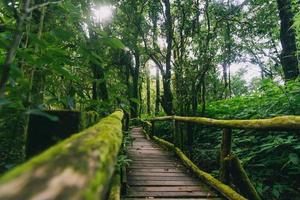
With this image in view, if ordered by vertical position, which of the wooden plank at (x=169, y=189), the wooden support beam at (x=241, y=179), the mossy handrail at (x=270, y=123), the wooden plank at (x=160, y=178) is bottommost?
the wooden plank at (x=169, y=189)

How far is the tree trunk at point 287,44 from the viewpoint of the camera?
28.8 feet

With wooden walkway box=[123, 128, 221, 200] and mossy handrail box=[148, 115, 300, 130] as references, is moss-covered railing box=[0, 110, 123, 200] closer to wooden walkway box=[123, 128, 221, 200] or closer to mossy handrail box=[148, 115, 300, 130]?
mossy handrail box=[148, 115, 300, 130]

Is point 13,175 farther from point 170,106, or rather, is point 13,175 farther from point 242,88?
point 242,88

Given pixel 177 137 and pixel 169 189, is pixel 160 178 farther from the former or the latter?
pixel 177 137

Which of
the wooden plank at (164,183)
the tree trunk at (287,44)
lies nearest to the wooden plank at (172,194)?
Result: the wooden plank at (164,183)

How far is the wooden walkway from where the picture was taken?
15.9 feet

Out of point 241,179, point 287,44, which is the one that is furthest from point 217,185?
point 287,44

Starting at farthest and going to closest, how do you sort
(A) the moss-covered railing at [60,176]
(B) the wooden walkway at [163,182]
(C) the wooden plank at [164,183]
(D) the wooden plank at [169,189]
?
(C) the wooden plank at [164,183] → (D) the wooden plank at [169,189] → (B) the wooden walkway at [163,182] → (A) the moss-covered railing at [60,176]

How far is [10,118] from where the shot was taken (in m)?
2.17

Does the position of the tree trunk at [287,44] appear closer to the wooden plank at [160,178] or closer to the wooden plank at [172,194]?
the wooden plank at [160,178]

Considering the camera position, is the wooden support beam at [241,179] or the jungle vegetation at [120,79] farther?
the wooden support beam at [241,179]

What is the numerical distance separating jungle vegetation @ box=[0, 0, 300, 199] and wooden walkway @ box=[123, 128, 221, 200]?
0.83 m

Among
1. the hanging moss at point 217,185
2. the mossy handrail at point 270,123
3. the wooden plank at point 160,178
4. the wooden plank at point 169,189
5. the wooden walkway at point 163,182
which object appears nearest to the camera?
the mossy handrail at point 270,123

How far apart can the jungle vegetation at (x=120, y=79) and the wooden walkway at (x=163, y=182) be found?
830 millimetres
